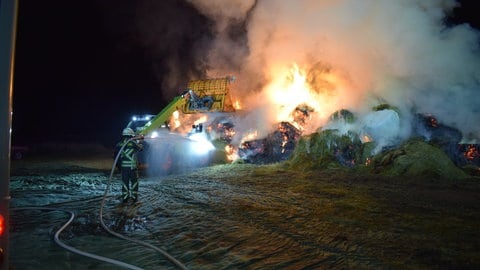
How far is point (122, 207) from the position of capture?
754cm

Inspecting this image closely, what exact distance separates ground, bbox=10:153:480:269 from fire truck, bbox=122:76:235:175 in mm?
2598

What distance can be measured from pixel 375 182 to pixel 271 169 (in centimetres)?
417

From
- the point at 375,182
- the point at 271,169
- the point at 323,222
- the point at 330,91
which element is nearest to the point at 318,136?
the point at 271,169

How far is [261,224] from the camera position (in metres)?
6.09

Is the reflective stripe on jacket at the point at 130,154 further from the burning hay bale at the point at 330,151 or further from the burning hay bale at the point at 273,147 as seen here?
the burning hay bale at the point at 273,147

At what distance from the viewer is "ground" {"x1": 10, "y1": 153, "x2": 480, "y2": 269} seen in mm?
4473

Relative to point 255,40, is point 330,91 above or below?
below

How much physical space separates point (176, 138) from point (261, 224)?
8.75 m

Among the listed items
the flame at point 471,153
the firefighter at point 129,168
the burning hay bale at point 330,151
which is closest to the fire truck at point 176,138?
the firefighter at point 129,168

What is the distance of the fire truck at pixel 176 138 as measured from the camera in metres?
12.0

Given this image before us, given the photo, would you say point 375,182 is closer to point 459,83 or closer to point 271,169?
point 271,169

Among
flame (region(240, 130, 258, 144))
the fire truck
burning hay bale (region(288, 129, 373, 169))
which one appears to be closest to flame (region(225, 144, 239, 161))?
flame (region(240, 130, 258, 144))

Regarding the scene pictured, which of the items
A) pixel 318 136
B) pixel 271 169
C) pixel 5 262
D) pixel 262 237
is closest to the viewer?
pixel 5 262

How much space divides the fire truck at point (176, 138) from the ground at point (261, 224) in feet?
8.53
